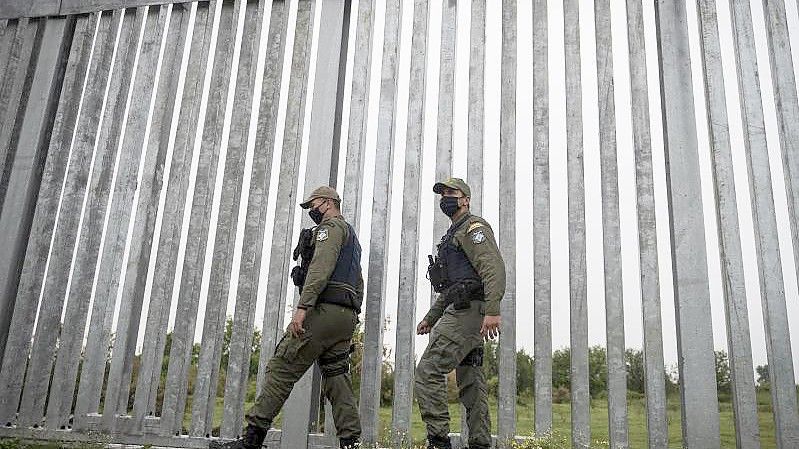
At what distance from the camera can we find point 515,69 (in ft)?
18.4

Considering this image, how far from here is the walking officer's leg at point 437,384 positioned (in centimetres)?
419

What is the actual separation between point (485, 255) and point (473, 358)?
79 cm

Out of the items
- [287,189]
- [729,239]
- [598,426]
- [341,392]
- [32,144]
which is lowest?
[598,426]

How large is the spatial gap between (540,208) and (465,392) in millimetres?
1782

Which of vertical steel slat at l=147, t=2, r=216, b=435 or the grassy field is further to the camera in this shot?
vertical steel slat at l=147, t=2, r=216, b=435

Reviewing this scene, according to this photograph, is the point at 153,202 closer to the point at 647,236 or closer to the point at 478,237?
the point at 478,237

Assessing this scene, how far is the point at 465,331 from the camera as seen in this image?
435cm

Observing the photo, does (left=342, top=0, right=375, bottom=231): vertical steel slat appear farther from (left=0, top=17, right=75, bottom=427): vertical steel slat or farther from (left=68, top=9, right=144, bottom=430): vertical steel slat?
(left=0, top=17, right=75, bottom=427): vertical steel slat

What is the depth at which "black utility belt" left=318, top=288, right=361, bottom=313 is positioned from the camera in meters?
4.53

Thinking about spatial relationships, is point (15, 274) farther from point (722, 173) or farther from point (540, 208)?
point (722, 173)

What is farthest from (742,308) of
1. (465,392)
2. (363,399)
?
(363,399)

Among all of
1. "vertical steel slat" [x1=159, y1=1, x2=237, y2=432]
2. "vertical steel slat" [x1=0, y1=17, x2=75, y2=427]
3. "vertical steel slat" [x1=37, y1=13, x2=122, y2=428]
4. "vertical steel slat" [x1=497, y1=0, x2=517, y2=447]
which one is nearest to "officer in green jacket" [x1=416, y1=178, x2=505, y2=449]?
"vertical steel slat" [x1=497, y1=0, x2=517, y2=447]

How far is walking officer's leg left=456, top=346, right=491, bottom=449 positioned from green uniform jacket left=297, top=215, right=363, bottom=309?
3.39 feet

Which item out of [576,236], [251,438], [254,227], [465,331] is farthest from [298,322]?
[576,236]
